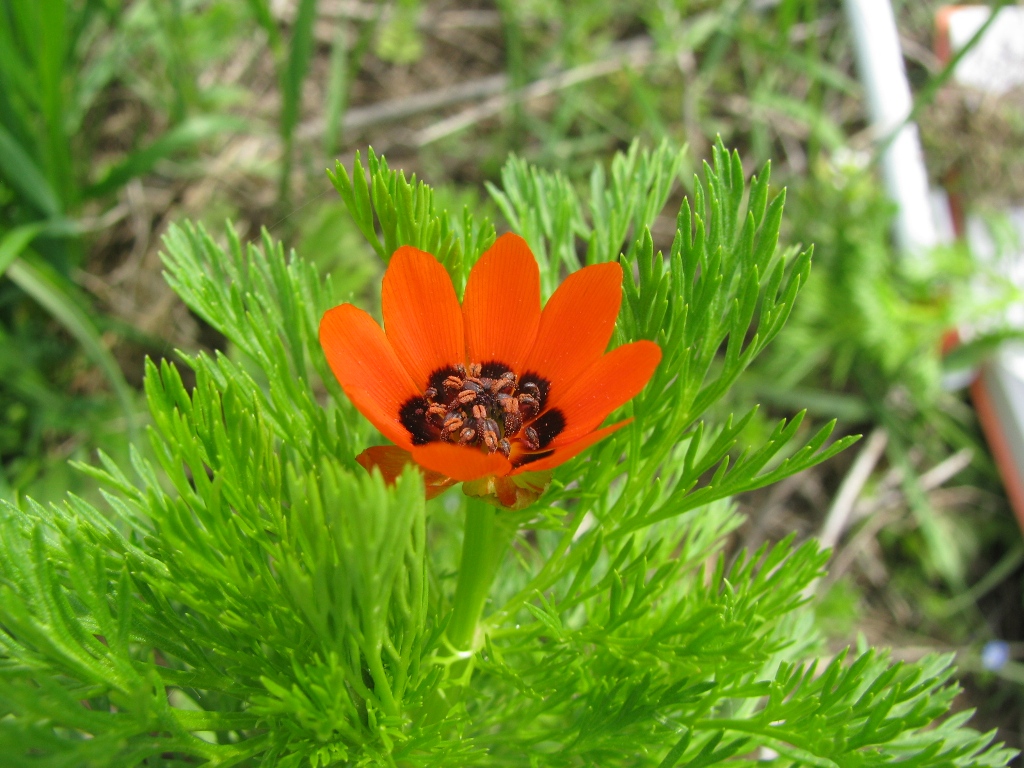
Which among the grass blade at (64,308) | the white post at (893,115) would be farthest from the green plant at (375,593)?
the white post at (893,115)

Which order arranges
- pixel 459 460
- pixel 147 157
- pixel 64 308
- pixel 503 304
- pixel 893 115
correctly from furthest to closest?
pixel 893 115
pixel 147 157
pixel 64 308
pixel 503 304
pixel 459 460

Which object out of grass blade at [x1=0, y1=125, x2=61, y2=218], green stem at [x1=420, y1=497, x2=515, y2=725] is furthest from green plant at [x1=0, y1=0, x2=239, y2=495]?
green stem at [x1=420, y1=497, x2=515, y2=725]

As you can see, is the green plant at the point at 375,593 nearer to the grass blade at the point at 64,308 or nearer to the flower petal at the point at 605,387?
the flower petal at the point at 605,387

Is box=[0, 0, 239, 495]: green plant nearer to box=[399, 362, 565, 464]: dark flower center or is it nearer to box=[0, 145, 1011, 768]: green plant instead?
box=[0, 145, 1011, 768]: green plant

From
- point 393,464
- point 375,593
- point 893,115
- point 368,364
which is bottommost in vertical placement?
point 375,593

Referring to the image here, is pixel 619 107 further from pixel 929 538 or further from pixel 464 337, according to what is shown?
pixel 464 337

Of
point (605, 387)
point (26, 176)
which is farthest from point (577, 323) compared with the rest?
point (26, 176)

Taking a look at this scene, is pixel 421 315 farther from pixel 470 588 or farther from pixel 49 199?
pixel 49 199

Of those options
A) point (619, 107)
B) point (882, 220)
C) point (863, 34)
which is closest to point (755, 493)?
point (882, 220)
